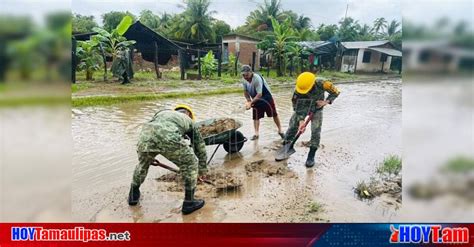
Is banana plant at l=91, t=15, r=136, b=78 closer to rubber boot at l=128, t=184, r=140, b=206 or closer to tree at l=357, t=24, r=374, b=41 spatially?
rubber boot at l=128, t=184, r=140, b=206

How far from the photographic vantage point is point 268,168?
14.2 feet

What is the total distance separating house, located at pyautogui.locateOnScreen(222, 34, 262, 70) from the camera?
4.04 metres

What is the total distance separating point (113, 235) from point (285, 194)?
5.56 feet

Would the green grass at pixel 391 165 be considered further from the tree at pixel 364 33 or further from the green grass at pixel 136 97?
the green grass at pixel 136 97

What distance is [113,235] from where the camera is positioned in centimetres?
299

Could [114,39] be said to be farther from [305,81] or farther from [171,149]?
[305,81]

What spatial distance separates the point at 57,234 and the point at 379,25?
343 cm

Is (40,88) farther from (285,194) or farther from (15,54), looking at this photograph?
(285,194)

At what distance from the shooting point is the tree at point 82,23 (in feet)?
11.0

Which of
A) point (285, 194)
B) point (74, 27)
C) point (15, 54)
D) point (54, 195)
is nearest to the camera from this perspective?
point (15, 54)

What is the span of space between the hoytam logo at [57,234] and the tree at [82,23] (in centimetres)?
183

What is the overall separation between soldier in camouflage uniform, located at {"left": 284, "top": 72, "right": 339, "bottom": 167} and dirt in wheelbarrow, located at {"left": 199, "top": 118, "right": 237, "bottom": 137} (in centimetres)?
77

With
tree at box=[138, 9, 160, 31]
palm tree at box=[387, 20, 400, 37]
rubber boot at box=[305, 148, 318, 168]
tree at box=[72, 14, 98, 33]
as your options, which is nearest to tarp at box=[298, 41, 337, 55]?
palm tree at box=[387, 20, 400, 37]

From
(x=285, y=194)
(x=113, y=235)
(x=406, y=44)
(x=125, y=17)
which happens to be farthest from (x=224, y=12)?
(x=113, y=235)
